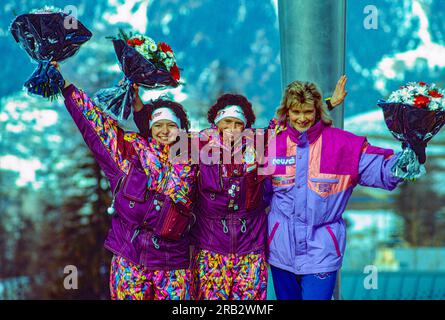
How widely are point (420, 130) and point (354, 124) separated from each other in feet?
10.3

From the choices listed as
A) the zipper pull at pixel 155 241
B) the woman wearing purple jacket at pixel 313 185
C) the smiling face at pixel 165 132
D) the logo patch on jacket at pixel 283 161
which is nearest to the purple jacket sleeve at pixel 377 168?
the woman wearing purple jacket at pixel 313 185

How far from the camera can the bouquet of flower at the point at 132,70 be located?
4098 mm

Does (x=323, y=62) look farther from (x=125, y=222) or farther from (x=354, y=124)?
→ (x=354, y=124)

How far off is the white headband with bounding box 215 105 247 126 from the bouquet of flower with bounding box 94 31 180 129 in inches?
14.7

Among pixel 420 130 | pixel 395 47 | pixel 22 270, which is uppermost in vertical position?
pixel 395 47

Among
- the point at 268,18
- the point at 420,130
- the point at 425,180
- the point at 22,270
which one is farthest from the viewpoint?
the point at 425,180

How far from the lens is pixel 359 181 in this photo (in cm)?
405

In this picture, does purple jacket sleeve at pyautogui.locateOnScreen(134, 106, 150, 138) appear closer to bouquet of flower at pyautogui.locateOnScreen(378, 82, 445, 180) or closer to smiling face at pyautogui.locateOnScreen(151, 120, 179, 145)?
smiling face at pyautogui.locateOnScreen(151, 120, 179, 145)

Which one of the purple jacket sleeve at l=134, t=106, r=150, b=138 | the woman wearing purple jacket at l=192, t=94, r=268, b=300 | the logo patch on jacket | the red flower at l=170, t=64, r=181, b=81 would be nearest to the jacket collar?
the logo patch on jacket

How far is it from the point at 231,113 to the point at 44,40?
1.11 meters

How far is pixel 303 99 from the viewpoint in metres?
3.95

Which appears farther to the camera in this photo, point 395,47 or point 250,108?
point 395,47

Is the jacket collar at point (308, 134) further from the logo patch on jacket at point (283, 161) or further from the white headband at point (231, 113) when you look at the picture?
the white headband at point (231, 113)
